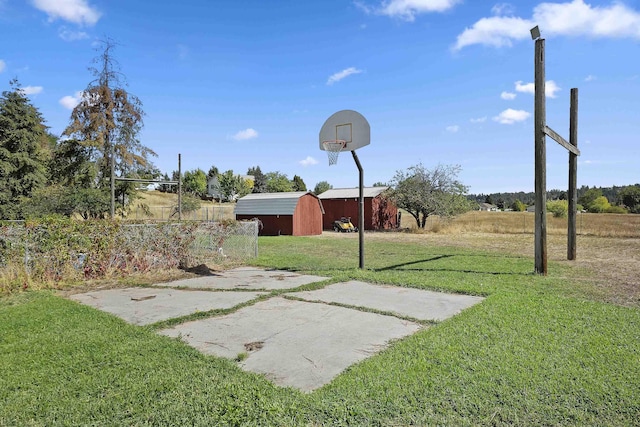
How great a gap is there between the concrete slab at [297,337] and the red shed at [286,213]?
53.1 ft

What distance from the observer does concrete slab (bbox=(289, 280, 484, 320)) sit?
5.00m

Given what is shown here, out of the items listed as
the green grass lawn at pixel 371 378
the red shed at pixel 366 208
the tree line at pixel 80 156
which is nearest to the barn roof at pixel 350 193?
the red shed at pixel 366 208

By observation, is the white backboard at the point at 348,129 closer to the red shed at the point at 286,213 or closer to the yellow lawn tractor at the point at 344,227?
the red shed at the point at 286,213

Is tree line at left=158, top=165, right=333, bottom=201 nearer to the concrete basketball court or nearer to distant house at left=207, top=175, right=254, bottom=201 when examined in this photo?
distant house at left=207, top=175, right=254, bottom=201

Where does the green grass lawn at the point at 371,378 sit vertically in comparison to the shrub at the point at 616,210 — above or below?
below

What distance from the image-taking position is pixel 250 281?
24.3 feet

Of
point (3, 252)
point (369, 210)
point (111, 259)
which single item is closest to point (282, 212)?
point (369, 210)

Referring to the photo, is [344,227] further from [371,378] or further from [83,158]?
[371,378]

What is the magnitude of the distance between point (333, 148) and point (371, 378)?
7.01 meters

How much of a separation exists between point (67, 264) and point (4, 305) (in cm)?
172

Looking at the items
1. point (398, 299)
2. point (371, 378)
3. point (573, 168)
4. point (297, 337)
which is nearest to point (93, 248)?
point (297, 337)

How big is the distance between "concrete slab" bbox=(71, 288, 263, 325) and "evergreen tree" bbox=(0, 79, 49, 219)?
2035 centimetres

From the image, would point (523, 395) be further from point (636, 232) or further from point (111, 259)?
point (636, 232)

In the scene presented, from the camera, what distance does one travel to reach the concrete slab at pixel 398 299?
5004mm
